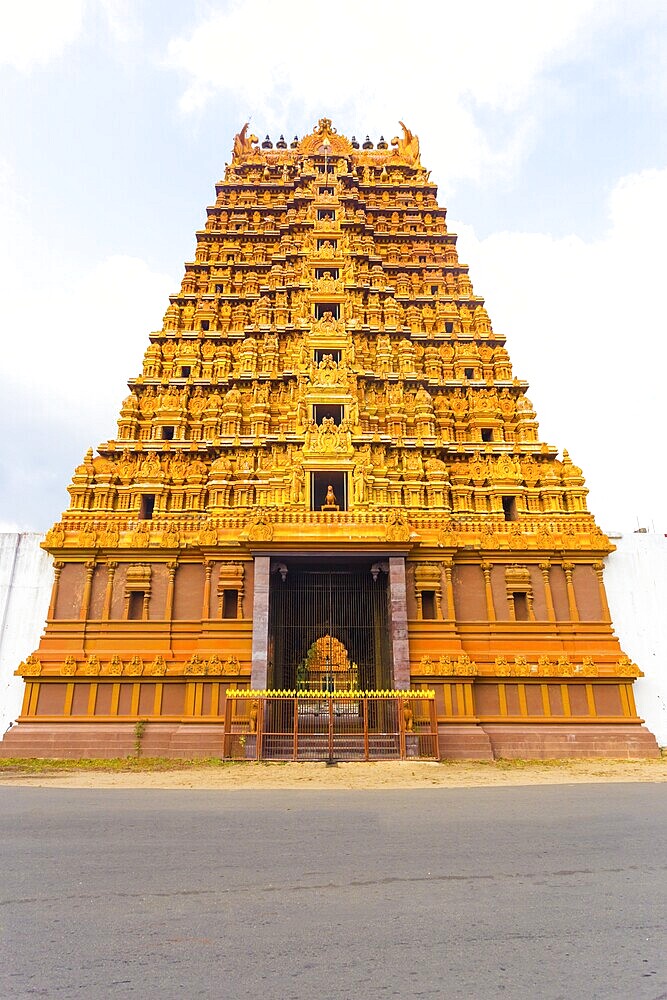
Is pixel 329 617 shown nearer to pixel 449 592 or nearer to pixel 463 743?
pixel 449 592

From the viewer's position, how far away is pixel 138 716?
757 inches

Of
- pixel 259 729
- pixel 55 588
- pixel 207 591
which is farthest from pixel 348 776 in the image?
pixel 55 588

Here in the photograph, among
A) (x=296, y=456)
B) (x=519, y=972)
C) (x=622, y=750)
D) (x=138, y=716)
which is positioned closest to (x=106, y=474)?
(x=296, y=456)

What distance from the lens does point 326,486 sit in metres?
23.4

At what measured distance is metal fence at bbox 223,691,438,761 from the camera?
16.4 meters

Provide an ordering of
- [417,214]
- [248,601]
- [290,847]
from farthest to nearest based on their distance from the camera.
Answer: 1. [417,214]
2. [248,601]
3. [290,847]

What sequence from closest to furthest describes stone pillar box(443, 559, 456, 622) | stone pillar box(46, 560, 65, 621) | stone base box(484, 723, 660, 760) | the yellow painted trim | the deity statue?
stone base box(484, 723, 660, 760)
the yellow painted trim
stone pillar box(443, 559, 456, 622)
stone pillar box(46, 560, 65, 621)
the deity statue

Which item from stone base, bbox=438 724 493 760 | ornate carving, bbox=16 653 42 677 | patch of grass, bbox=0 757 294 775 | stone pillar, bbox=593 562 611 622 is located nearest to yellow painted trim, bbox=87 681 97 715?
patch of grass, bbox=0 757 294 775

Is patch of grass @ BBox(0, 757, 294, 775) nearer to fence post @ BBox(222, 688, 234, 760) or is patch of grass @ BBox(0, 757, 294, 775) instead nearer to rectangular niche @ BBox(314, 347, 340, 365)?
fence post @ BBox(222, 688, 234, 760)

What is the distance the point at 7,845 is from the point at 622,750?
17.5 metres

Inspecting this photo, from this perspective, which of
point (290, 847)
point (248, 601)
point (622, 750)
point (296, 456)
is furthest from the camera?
point (296, 456)

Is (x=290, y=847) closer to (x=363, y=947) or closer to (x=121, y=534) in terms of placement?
(x=363, y=947)

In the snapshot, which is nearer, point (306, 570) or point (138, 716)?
point (138, 716)

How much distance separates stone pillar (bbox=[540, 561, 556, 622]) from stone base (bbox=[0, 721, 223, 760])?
11325mm
